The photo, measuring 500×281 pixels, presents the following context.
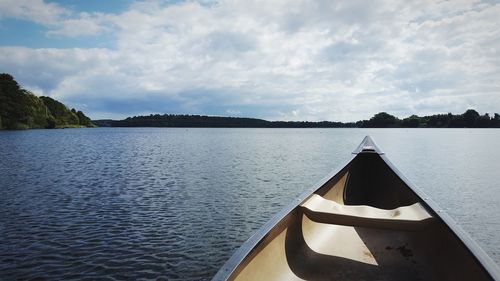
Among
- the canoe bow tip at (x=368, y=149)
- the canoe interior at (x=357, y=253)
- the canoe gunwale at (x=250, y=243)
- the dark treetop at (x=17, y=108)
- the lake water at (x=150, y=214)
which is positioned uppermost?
the dark treetop at (x=17, y=108)

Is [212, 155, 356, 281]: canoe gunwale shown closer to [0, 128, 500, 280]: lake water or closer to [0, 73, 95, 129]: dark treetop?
[0, 128, 500, 280]: lake water

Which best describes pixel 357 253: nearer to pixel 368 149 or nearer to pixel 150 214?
pixel 368 149

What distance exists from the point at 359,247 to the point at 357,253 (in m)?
0.32

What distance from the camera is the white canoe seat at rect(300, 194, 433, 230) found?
5.05m

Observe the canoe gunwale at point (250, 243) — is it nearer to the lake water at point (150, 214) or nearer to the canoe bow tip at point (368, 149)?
the lake water at point (150, 214)

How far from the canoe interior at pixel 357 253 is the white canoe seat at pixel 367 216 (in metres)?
0.04

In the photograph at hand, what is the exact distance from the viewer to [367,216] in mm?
5391

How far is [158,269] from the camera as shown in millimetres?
8531

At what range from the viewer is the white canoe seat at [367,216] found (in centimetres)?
505

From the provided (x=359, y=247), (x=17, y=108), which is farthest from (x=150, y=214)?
(x=17, y=108)

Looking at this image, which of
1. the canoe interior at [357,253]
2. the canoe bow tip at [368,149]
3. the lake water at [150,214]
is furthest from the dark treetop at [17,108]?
the canoe interior at [357,253]

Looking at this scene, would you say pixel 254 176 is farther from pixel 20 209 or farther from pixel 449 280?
pixel 449 280

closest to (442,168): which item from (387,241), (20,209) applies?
(387,241)

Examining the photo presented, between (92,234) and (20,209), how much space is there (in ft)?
17.1
